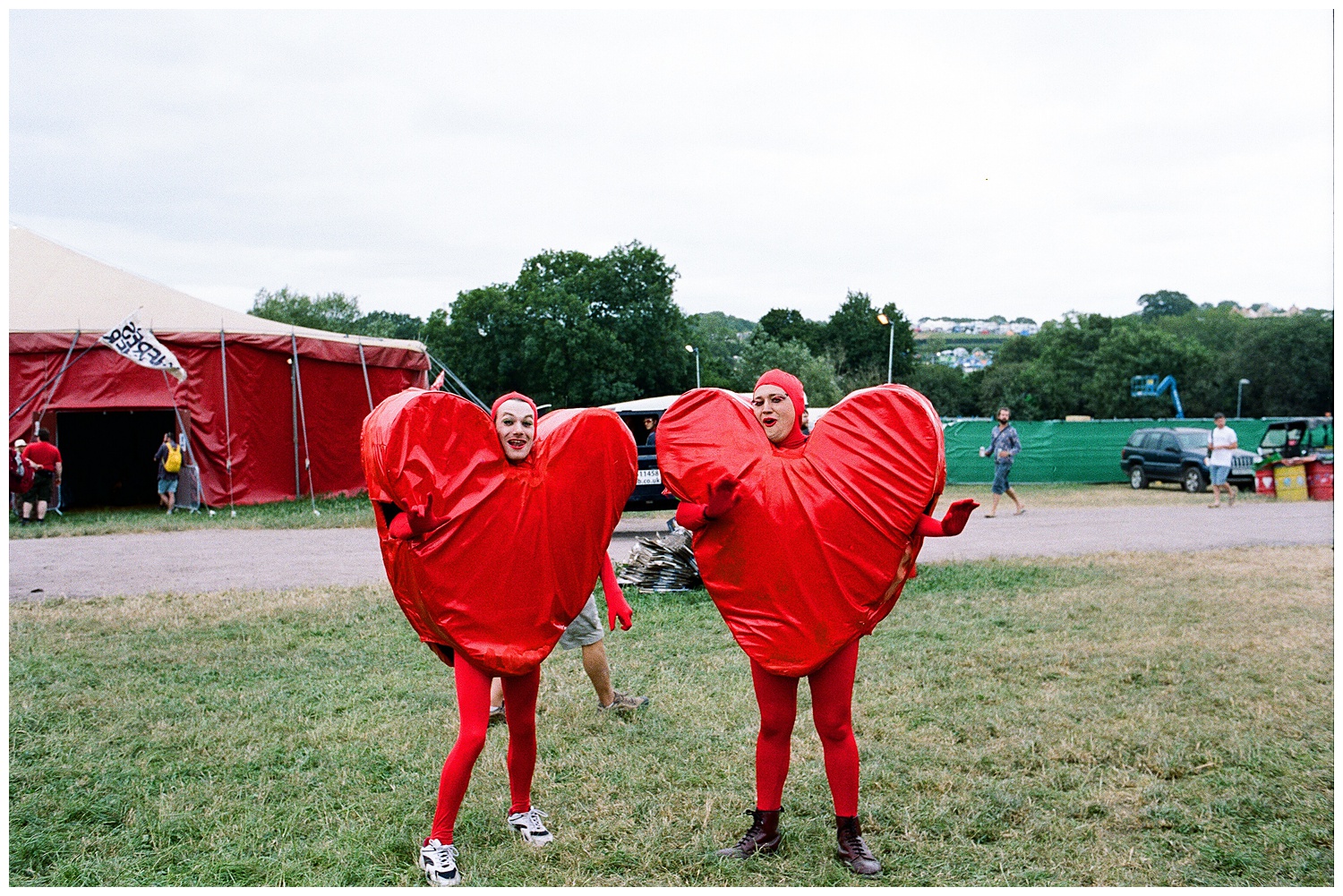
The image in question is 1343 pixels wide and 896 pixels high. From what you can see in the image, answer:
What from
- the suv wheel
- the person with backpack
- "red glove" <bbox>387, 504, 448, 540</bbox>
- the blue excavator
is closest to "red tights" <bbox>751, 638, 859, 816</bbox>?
"red glove" <bbox>387, 504, 448, 540</bbox>

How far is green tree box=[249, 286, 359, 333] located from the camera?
245 feet

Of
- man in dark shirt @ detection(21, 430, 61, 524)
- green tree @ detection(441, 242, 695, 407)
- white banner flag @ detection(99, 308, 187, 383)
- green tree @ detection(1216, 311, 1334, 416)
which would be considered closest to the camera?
man in dark shirt @ detection(21, 430, 61, 524)

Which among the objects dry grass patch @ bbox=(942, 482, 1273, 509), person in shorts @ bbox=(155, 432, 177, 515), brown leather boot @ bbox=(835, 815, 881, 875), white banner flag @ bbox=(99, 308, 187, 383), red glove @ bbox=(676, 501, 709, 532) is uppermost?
white banner flag @ bbox=(99, 308, 187, 383)

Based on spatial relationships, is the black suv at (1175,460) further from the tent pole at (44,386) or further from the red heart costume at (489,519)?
the tent pole at (44,386)

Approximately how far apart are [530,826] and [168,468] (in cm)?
1545

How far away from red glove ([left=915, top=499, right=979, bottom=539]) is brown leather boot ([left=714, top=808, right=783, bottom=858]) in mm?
1306

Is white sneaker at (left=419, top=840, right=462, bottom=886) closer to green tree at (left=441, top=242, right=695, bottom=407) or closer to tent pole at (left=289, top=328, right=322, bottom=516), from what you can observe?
tent pole at (left=289, top=328, right=322, bottom=516)

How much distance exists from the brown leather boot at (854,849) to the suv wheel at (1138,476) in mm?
21318

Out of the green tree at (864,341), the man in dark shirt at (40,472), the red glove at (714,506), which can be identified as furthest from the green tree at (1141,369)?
the red glove at (714,506)

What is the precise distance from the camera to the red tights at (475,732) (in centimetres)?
394

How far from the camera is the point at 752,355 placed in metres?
62.3

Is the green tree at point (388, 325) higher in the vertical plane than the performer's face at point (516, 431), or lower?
higher

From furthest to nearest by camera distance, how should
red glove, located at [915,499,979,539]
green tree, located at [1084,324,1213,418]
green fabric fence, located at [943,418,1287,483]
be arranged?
green tree, located at [1084,324,1213,418]
green fabric fence, located at [943,418,1287,483]
red glove, located at [915,499,979,539]

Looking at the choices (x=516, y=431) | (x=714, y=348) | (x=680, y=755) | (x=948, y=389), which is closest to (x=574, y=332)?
(x=714, y=348)
